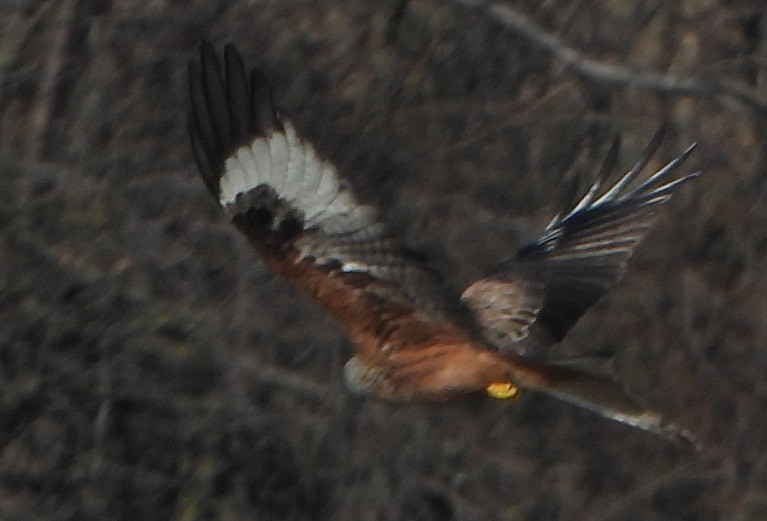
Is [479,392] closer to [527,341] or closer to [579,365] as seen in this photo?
[527,341]

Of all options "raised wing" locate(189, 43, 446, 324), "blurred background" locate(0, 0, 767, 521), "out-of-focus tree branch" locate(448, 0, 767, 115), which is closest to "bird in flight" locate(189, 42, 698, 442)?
"raised wing" locate(189, 43, 446, 324)

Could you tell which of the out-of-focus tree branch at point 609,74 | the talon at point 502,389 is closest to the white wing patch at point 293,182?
the talon at point 502,389

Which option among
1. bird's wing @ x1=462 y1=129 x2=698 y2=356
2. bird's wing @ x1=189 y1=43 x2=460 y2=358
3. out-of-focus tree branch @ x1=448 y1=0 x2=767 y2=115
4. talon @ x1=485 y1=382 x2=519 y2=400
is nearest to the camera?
bird's wing @ x1=189 y1=43 x2=460 y2=358

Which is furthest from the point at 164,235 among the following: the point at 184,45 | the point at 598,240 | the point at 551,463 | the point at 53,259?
the point at 598,240

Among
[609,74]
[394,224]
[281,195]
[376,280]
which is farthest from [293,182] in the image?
[609,74]

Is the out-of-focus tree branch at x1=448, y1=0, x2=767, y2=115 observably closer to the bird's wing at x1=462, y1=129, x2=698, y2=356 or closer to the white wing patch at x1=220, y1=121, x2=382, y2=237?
the bird's wing at x1=462, y1=129, x2=698, y2=356
